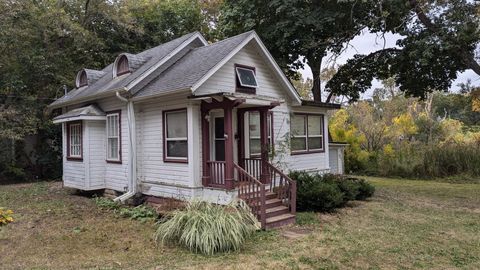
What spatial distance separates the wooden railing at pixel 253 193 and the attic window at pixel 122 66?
5.63 meters

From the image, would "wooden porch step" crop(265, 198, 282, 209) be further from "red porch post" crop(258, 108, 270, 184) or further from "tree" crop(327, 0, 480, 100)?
"tree" crop(327, 0, 480, 100)

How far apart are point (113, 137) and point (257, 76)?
4.75 metres

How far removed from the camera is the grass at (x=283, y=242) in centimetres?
589

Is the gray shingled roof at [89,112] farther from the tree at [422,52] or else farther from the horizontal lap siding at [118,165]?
the tree at [422,52]

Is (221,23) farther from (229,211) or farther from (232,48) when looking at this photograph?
(229,211)

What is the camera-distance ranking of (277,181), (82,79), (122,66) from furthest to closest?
(82,79), (122,66), (277,181)

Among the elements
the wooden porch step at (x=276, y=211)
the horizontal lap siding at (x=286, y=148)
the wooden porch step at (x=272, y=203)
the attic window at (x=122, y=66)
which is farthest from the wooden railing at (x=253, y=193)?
the attic window at (x=122, y=66)

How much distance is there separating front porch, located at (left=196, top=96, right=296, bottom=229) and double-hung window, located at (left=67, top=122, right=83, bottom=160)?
505 centimetres

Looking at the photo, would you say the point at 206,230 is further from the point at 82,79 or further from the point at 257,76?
the point at 82,79

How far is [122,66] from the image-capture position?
1203cm

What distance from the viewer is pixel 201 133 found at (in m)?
9.16

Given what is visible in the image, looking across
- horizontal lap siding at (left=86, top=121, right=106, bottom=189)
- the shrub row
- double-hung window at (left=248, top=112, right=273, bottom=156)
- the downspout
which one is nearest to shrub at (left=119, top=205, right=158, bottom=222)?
the downspout

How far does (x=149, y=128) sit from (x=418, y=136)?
1086 inches

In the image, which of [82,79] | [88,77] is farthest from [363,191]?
[82,79]
